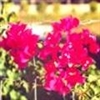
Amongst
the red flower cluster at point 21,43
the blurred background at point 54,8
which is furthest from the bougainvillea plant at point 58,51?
the blurred background at point 54,8

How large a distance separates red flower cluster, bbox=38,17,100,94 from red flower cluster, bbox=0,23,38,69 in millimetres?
53

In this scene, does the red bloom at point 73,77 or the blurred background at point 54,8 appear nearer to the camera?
the red bloom at point 73,77

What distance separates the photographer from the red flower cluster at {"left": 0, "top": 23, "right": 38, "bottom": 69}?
2289mm

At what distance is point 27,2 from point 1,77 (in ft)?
60.7

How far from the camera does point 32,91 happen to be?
2455 millimetres

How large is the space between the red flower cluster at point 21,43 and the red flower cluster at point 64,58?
53mm

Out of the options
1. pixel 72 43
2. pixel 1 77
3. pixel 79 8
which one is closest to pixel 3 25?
pixel 1 77

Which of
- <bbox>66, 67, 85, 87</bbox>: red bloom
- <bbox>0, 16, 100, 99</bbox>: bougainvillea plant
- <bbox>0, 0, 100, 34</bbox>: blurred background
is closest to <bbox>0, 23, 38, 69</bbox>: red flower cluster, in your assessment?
<bbox>0, 16, 100, 99</bbox>: bougainvillea plant

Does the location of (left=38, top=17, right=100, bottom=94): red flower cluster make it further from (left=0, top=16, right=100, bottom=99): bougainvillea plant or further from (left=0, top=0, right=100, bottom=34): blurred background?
(left=0, top=0, right=100, bottom=34): blurred background

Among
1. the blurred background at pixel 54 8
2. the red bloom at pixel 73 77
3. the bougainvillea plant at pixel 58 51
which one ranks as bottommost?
the blurred background at pixel 54 8

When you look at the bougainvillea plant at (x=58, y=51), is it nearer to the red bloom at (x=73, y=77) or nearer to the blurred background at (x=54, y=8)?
the red bloom at (x=73, y=77)

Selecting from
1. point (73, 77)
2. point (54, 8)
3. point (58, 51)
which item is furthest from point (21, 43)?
point (54, 8)

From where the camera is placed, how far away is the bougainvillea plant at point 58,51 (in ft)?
7.32

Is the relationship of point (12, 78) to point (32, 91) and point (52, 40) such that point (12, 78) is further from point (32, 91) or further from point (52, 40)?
point (52, 40)
